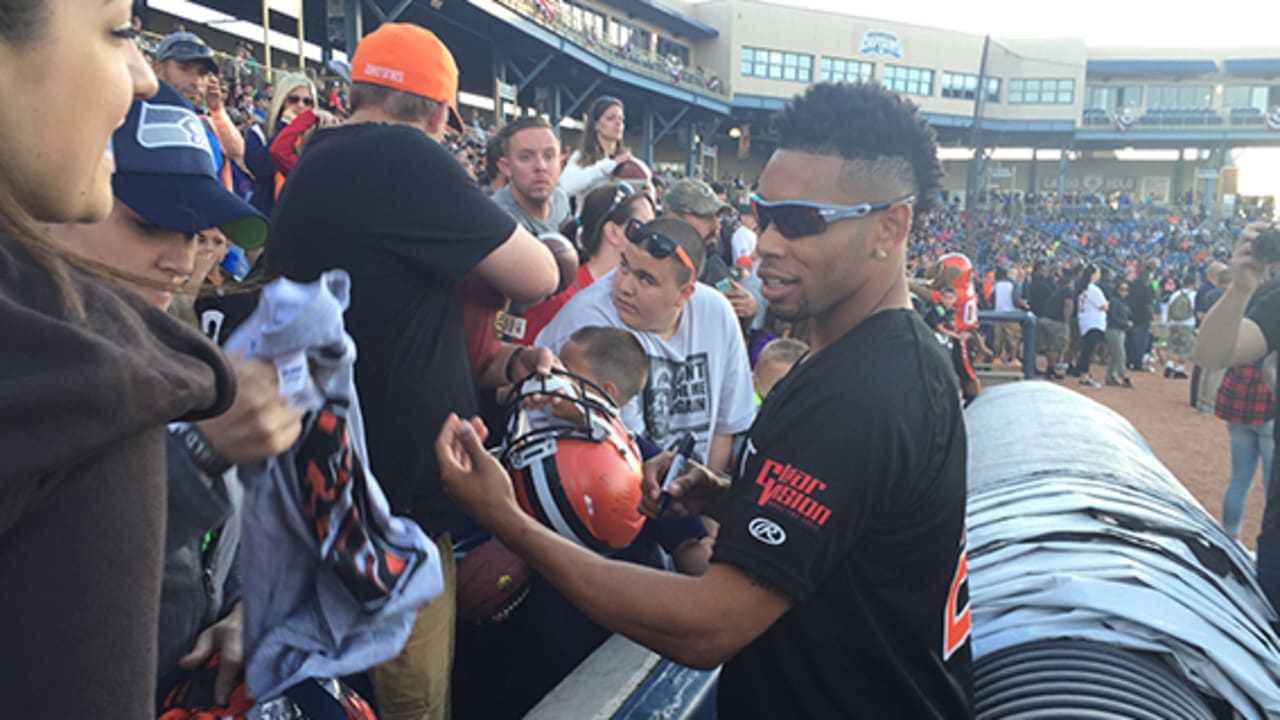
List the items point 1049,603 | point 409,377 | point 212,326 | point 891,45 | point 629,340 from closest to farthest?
point 409,377 < point 1049,603 < point 212,326 < point 629,340 < point 891,45

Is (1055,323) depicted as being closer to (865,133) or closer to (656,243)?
(656,243)

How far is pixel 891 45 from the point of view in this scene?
53.2 meters

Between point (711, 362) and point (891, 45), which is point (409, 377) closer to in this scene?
point (711, 362)

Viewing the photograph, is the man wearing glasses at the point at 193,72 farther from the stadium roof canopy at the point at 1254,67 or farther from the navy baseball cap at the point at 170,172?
the stadium roof canopy at the point at 1254,67

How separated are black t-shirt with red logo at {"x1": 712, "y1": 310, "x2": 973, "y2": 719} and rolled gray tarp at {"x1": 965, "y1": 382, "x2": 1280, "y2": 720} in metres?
0.84

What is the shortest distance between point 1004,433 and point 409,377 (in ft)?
13.1

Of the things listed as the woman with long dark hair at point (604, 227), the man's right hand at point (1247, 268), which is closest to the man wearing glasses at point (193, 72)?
the woman with long dark hair at point (604, 227)

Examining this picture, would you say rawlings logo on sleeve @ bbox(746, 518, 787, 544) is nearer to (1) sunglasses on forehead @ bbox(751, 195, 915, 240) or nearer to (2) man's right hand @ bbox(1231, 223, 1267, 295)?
(1) sunglasses on forehead @ bbox(751, 195, 915, 240)

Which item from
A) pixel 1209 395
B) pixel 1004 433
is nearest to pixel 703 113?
pixel 1209 395

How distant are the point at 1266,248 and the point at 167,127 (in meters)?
5.18

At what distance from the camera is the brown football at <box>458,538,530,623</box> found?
2.70 meters

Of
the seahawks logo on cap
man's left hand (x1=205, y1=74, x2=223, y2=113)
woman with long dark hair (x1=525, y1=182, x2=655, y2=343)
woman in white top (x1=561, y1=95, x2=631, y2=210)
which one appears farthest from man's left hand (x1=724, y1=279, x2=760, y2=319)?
man's left hand (x1=205, y1=74, x2=223, y2=113)

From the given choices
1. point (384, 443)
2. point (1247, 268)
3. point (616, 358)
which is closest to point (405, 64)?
point (384, 443)

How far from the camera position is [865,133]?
1974mm
